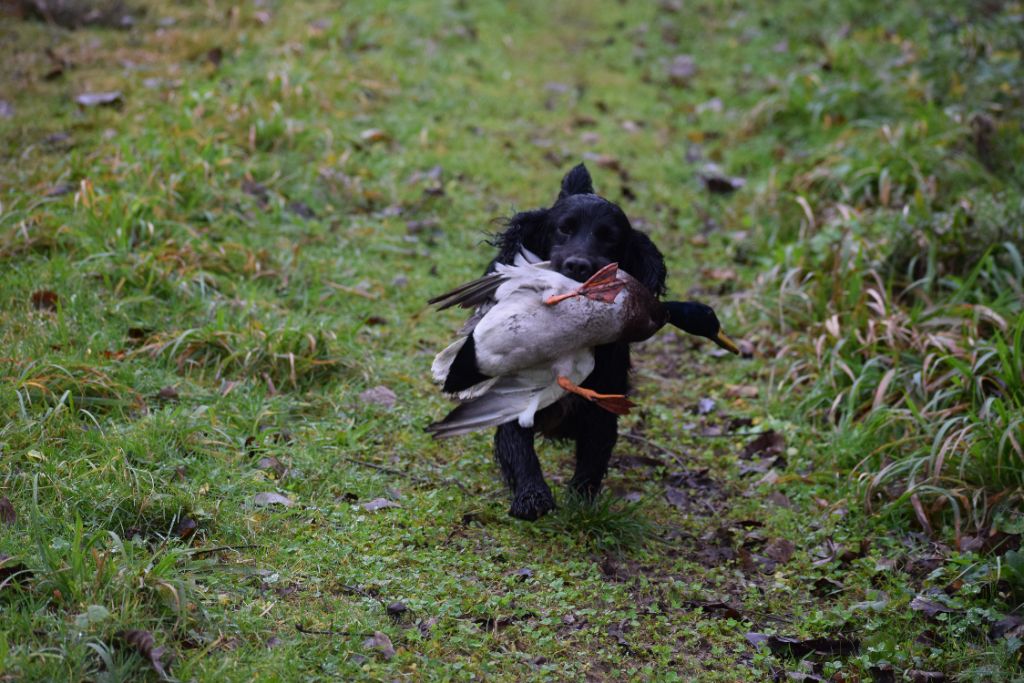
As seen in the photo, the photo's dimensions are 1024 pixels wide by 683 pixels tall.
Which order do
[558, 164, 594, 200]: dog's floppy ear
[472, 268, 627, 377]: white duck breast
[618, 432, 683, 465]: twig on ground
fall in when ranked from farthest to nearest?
[618, 432, 683, 465]: twig on ground < [558, 164, 594, 200]: dog's floppy ear < [472, 268, 627, 377]: white duck breast

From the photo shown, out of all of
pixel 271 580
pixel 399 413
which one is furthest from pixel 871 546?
pixel 271 580

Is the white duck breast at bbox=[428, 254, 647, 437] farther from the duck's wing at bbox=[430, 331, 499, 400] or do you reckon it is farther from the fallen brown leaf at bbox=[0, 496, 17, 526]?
the fallen brown leaf at bbox=[0, 496, 17, 526]

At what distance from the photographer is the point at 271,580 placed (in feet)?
9.76

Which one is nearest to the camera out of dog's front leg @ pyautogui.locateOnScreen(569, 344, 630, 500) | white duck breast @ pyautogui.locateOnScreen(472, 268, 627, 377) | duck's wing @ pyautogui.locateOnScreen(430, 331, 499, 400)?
white duck breast @ pyautogui.locateOnScreen(472, 268, 627, 377)

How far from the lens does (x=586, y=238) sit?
12.4 feet

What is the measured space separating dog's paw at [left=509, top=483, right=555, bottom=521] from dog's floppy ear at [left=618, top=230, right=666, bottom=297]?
915 mm

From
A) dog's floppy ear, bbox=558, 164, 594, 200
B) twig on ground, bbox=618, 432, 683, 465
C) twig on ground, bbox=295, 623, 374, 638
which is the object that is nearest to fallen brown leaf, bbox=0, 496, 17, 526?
twig on ground, bbox=295, 623, 374, 638

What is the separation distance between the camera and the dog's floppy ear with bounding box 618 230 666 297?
3852 millimetres

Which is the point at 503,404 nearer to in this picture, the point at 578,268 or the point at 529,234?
the point at 578,268

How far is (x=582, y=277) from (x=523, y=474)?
0.72 m

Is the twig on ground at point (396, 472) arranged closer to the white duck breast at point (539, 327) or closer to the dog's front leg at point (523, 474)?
the dog's front leg at point (523, 474)

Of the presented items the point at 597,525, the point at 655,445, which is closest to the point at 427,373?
the point at 655,445

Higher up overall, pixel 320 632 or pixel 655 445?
pixel 320 632

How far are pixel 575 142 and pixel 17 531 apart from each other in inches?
225
